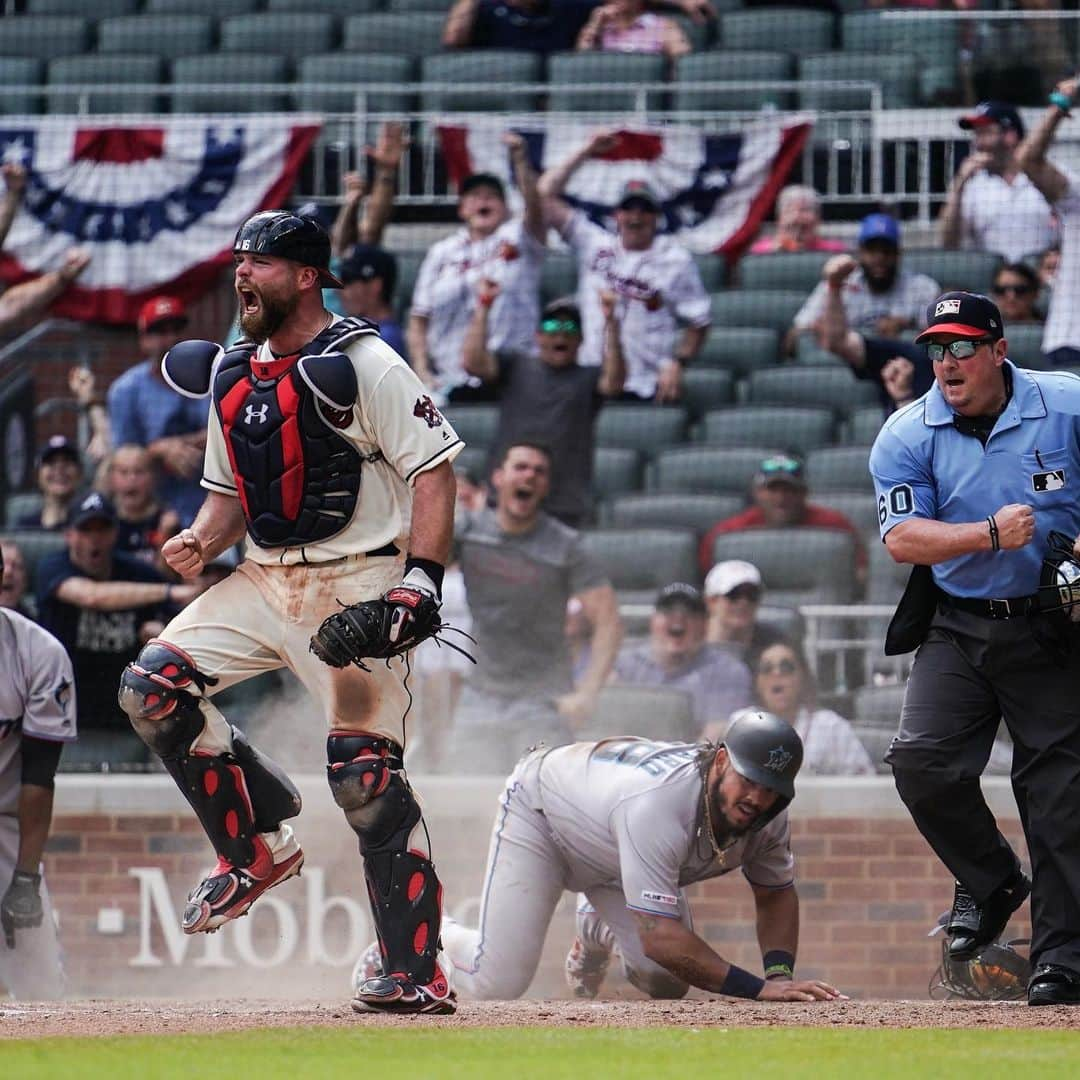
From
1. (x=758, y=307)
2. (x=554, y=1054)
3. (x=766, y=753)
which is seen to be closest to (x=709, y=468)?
(x=758, y=307)

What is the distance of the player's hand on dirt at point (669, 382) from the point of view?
35.4ft

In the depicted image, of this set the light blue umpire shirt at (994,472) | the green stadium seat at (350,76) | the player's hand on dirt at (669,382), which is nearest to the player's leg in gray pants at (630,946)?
the light blue umpire shirt at (994,472)

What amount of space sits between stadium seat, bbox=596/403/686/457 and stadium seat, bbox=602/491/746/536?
620mm

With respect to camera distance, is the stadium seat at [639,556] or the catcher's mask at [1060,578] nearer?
the catcher's mask at [1060,578]

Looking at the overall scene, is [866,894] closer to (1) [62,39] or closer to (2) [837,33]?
(2) [837,33]

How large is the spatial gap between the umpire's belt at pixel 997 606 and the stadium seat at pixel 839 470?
4.01m

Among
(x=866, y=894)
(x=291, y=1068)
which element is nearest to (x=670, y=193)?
(x=866, y=894)

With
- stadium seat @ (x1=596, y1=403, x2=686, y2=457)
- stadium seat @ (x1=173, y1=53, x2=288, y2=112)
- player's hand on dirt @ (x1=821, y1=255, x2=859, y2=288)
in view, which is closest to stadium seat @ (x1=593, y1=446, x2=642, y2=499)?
stadium seat @ (x1=596, y1=403, x2=686, y2=457)

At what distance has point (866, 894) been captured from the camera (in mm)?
8539

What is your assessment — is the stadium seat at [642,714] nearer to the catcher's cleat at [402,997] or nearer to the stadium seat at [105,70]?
the catcher's cleat at [402,997]

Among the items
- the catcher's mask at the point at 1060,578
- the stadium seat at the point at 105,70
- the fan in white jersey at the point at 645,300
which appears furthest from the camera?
the stadium seat at the point at 105,70

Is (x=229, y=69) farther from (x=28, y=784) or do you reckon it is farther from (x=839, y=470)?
(x=28, y=784)

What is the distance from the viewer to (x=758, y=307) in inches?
452

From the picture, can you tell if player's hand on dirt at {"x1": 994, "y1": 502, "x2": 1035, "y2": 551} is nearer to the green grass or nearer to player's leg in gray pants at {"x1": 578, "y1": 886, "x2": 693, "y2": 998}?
the green grass
